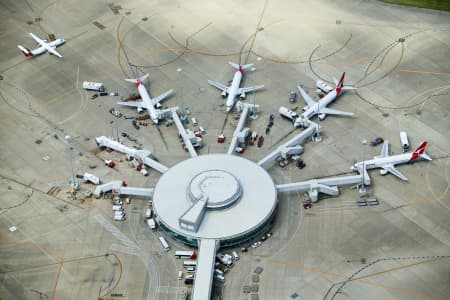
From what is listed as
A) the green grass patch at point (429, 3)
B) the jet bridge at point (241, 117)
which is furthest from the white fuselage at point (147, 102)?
the green grass patch at point (429, 3)

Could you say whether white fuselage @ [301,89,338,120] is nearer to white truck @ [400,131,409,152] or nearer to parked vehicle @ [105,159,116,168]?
white truck @ [400,131,409,152]

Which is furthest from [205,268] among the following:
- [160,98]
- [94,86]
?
[94,86]

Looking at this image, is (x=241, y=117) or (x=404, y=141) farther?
(x=241, y=117)

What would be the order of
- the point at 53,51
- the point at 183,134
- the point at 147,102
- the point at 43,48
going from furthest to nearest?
the point at 43,48, the point at 53,51, the point at 147,102, the point at 183,134

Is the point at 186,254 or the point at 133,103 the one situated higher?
the point at 133,103

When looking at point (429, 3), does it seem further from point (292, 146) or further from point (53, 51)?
point (53, 51)

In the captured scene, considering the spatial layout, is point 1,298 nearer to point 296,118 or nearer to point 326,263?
point 326,263

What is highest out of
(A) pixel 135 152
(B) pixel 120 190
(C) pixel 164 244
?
(A) pixel 135 152
